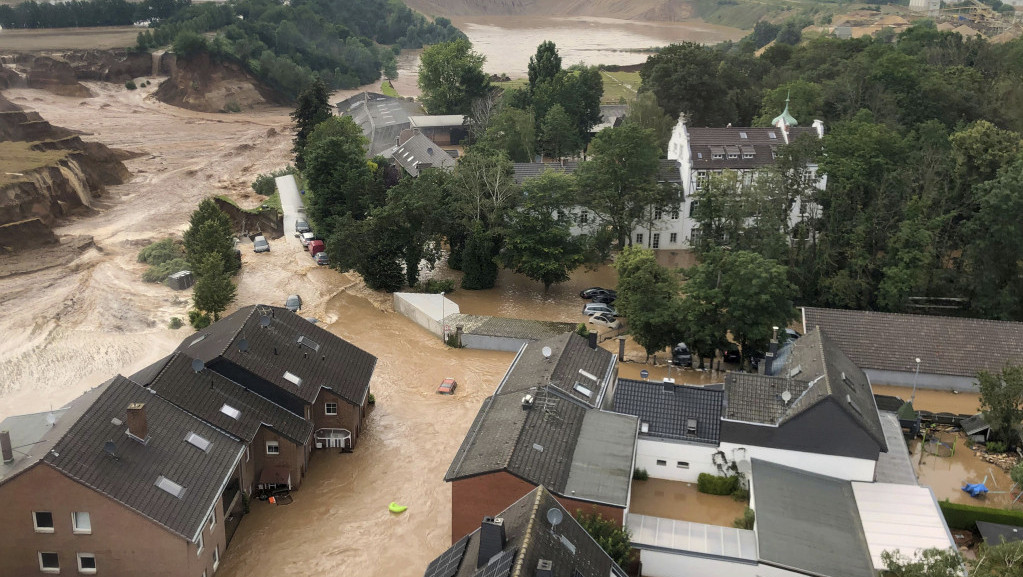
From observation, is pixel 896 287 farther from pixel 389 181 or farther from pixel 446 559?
pixel 389 181

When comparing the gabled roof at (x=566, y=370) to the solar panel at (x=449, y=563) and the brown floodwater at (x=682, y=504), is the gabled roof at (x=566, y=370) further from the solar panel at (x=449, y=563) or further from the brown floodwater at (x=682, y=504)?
the solar panel at (x=449, y=563)

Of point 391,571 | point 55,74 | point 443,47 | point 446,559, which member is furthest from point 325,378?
point 55,74

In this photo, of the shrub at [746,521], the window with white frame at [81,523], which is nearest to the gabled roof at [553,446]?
the shrub at [746,521]

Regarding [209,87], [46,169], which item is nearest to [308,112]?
[46,169]

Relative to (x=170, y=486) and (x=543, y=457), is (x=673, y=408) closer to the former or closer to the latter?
(x=543, y=457)

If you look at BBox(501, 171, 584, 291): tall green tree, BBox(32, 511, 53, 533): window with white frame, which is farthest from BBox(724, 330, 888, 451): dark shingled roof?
BBox(32, 511, 53, 533): window with white frame

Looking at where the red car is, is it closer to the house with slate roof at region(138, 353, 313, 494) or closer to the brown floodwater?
the house with slate roof at region(138, 353, 313, 494)
